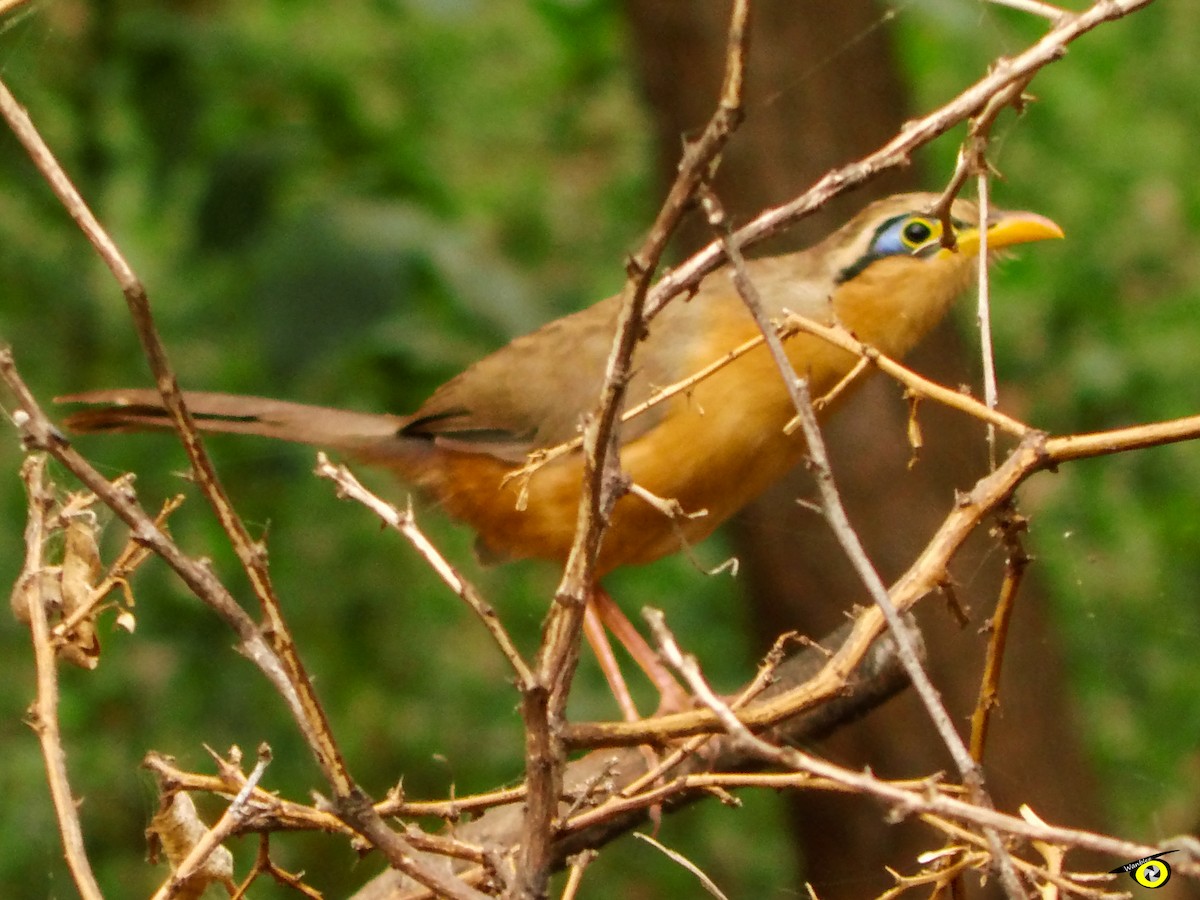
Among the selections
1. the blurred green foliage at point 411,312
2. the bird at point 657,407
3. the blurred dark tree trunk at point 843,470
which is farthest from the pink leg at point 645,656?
the blurred dark tree trunk at point 843,470

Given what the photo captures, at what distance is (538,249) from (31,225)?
1.37m

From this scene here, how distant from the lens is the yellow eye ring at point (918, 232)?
2105mm

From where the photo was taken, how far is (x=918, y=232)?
2.16 meters

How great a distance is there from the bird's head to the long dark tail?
2.54 feet

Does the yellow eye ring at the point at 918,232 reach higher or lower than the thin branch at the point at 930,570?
higher

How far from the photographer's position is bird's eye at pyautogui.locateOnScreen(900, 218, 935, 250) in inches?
83.4

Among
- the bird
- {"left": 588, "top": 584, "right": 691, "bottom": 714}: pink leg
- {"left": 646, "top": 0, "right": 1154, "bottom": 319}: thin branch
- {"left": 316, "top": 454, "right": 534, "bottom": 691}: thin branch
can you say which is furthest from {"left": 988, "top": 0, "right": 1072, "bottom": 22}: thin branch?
{"left": 588, "top": 584, "right": 691, "bottom": 714}: pink leg

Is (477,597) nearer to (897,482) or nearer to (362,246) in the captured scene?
(362,246)

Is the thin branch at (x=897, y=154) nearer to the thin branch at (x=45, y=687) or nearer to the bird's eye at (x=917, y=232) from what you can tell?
the thin branch at (x=45, y=687)

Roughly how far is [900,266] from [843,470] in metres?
1.23

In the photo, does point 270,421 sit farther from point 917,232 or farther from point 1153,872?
point 1153,872

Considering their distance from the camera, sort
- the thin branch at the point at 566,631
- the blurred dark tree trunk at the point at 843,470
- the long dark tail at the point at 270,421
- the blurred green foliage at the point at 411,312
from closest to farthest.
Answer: the thin branch at the point at 566,631 < the long dark tail at the point at 270,421 < the blurred green foliage at the point at 411,312 < the blurred dark tree trunk at the point at 843,470

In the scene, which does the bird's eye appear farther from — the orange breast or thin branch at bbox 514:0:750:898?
thin branch at bbox 514:0:750:898

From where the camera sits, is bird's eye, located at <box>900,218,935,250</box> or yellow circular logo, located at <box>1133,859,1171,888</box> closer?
yellow circular logo, located at <box>1133,859,1171,888</box>
